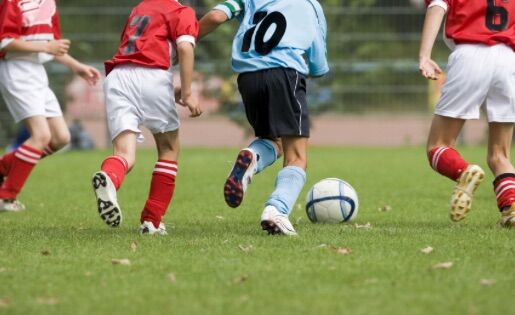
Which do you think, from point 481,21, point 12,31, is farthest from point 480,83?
point 12,31

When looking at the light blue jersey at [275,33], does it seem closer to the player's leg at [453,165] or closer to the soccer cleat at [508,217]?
the player's leg at [453,165]

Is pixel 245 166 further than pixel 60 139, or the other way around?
pixel 60 139

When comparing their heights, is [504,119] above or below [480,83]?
below

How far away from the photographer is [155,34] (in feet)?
21.0

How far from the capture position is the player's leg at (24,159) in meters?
8.37

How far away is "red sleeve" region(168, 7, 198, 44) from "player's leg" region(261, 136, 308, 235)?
828 millimetres

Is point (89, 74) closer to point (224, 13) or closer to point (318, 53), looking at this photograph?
point (224, 13)

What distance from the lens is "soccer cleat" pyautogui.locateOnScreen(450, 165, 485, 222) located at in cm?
618

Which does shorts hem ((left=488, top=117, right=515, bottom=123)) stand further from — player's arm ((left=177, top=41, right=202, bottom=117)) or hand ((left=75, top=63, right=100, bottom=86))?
hand ((left=75, top=63, right=100, bottom=86))

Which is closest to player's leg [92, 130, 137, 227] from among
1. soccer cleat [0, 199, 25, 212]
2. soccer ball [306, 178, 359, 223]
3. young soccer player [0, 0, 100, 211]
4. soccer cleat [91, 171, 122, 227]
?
soccer cleat [91, 171, 122, 227]

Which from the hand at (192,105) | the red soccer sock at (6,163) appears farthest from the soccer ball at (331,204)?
the red soccer sock at (6,163)

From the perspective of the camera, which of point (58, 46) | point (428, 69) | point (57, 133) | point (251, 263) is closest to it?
point (251, 263)

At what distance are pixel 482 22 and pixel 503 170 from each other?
94 cm

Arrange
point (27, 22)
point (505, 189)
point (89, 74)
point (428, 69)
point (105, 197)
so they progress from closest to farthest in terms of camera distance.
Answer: point (105, 197), point (428, 69), point (505, 189), point (89, 74), point (27, 22)
